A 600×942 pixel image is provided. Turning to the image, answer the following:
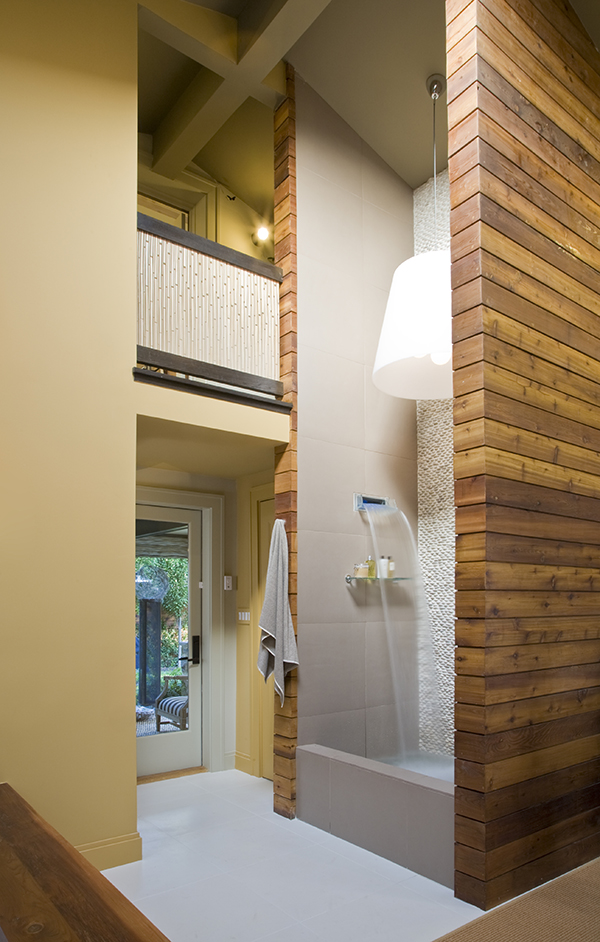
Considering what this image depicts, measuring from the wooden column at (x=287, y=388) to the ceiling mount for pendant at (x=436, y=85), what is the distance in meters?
0.96

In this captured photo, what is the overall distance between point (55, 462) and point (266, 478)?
7.05 ft

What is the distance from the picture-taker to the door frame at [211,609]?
5301mm

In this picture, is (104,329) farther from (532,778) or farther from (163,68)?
(532,778)

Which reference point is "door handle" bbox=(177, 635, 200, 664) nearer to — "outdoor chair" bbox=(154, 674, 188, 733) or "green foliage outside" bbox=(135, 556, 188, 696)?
"green foliage outside" bbox=(135, 556, 188, 696)

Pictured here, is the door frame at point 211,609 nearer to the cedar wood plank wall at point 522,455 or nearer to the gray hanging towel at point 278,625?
the gray hanging towel at point 278,625

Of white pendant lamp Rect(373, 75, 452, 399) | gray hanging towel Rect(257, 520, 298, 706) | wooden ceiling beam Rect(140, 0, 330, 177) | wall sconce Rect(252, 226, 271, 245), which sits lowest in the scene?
gray hanging towel Rect(257, 520, 298, 706)

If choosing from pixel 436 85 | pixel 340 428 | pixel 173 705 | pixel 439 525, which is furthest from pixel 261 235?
pixel 173 705

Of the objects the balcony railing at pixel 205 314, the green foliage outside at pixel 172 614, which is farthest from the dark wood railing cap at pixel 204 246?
the green foliage outside at pixel 172 614

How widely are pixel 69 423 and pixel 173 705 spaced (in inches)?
105

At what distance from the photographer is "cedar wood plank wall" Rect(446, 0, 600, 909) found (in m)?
3.00

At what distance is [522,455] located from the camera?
3248 mm

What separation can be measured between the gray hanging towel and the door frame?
1256 millimetres

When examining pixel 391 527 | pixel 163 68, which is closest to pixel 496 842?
pixel 391 527

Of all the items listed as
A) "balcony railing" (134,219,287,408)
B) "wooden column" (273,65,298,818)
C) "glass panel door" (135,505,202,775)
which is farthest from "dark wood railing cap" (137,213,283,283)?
"glass panel door" (135,505,202,775)
